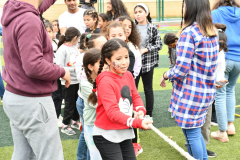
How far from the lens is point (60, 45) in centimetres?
437

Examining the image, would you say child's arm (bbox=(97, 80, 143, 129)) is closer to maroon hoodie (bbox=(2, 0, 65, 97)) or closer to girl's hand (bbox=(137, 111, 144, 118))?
girl's hand (bbox=(137, 111, 144, 118))

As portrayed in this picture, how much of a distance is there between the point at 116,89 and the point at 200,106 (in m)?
1.01

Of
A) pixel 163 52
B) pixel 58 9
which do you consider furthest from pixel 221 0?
pixel 58 9

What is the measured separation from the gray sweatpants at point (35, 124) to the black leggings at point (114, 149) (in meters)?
0.34

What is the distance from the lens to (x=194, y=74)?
265 centimetres

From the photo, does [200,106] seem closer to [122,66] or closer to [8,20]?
[122,66]

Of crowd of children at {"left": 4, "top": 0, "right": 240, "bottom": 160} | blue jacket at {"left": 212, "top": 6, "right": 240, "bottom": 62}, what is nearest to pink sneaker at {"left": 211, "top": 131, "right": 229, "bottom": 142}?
crowd of children at {"left": 4, "top": 0, "right": 240, "bottom": 160}

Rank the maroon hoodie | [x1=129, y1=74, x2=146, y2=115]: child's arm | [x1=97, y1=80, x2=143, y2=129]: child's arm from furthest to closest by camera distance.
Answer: [x1=129, y1=74, x2=146, y2=115]: child's arm → [x1=97, y1=80, x2=143, y2=129]: child's arm → the maroon hoodie

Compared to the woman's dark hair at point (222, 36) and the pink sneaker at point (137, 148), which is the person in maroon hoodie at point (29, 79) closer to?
the pink sneaker at point (137, 148)

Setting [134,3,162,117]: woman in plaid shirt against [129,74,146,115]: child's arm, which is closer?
[129,74,146,115]: child's arm

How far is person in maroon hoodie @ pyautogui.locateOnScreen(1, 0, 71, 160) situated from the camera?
1.85 meters

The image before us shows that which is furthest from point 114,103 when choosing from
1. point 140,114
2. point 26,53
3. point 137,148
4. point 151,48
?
point 151,48

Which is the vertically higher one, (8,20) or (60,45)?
(8,20)

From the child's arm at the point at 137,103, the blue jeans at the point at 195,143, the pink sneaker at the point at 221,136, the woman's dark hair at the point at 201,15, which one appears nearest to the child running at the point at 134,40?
the woman's dark hair at the point at 201,15
